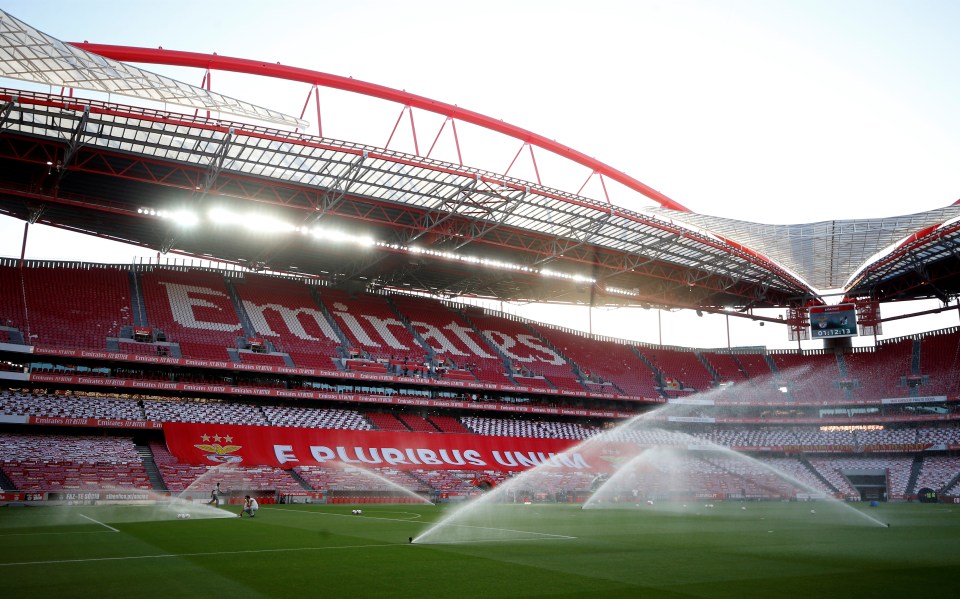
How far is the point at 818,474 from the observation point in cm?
6262

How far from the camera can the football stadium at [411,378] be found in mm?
18188

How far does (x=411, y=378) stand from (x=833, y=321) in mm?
39755

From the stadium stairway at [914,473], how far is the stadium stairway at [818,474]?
17.0ft

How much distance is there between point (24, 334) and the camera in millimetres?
44500

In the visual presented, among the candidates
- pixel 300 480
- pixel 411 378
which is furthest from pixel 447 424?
pixel 300 480

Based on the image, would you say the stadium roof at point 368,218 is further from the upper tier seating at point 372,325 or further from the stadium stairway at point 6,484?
the stadium stairway at point 6,484

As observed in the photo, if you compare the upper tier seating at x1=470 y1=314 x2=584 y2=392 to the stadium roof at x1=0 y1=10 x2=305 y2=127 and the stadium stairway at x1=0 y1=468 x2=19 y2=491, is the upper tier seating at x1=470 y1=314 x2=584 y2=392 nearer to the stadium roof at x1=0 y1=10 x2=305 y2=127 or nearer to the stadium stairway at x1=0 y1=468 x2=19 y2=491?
the stadium roof at x1=0 y1=10 x2=305 y2=127

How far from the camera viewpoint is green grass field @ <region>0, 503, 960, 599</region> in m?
12.6

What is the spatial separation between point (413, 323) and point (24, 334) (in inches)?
1190

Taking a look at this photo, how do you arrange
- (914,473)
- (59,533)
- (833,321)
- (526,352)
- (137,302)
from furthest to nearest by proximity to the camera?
(526,352) < (833,321) < (914,473) < (137,302) < (59,533)

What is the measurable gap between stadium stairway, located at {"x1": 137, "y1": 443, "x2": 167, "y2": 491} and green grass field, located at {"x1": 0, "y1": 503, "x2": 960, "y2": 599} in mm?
10979

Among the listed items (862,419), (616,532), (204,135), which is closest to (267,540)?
(616,532)

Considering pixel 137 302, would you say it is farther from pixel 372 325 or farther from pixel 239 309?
pixel 372 325

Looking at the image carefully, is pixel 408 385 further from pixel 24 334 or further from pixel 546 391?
pixel 24 334
